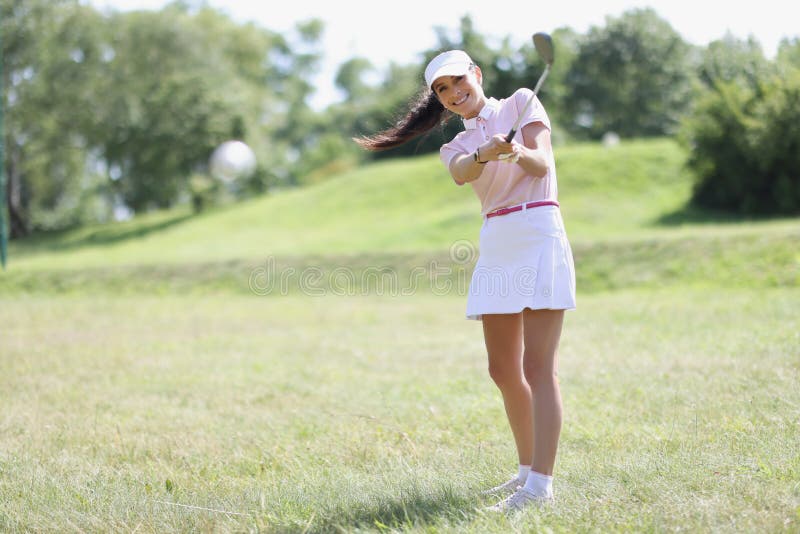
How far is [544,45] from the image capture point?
3.80 m

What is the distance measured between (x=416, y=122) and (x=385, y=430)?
6.96 ft

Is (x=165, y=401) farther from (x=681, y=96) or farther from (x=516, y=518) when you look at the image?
(x=681, y=96)

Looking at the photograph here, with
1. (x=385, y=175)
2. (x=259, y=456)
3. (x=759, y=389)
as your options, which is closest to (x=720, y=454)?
(x=759, y=389)

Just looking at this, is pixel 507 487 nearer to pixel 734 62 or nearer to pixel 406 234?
pixel 406 234

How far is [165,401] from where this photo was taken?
6.86 metres

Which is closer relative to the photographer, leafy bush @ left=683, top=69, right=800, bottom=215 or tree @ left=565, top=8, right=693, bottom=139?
leafy bush @ left=683, top=69, right=800, bottom=215

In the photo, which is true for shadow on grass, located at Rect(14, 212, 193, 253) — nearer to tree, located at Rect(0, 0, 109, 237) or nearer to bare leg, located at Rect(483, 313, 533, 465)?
tree, located at Rect(0, 0, 109, 237)

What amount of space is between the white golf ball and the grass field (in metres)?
21.9

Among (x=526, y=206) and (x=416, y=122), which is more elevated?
(x=416, y=122)

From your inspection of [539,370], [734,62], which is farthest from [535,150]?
[734,62]

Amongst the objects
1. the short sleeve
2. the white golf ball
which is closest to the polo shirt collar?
the short sleeve

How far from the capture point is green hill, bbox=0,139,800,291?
16625 millimetres

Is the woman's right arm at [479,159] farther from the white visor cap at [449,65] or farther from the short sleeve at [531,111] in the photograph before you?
the white visor cap at [449,65]

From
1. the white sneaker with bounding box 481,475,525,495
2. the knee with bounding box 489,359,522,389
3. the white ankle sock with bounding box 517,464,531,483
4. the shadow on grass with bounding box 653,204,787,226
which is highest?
the knee with bounding box 489,359,522,389
